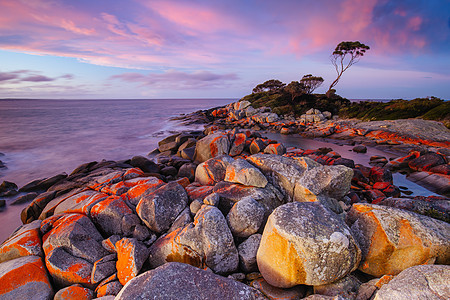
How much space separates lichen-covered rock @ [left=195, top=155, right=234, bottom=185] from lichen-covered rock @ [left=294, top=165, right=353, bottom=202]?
9.79 ft

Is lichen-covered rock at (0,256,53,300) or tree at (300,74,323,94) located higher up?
tree at (300,74,323,94)

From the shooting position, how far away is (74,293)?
4582mm

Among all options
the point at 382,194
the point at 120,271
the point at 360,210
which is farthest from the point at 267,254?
the point at 382,194

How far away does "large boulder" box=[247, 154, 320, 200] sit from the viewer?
7.04 metres

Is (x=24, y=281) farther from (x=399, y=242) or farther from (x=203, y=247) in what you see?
(x=399, y=242)

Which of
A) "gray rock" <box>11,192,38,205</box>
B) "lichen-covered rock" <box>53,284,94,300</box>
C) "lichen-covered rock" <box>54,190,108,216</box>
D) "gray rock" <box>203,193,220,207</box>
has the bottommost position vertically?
"gray rock" <box>11,192,38,205</box>

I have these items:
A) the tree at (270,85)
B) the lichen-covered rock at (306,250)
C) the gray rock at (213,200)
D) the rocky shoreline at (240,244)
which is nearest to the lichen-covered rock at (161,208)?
the rocky shoreline at (240,244)

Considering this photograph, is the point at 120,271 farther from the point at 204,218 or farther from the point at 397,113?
the point at 397,113

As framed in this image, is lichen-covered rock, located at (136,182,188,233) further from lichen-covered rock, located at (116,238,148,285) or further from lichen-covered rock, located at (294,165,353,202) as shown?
lichen-covered rock, located at (294,165,353,202)

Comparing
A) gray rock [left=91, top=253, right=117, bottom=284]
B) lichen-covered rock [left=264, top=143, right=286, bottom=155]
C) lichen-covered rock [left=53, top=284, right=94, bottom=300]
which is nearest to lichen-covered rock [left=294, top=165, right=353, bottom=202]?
gray rock [left=91, top=253, right=117, bottom=284]

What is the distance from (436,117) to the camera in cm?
2841

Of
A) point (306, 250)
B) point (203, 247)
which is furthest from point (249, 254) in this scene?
point (306, 250)

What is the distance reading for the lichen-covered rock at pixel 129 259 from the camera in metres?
4.71

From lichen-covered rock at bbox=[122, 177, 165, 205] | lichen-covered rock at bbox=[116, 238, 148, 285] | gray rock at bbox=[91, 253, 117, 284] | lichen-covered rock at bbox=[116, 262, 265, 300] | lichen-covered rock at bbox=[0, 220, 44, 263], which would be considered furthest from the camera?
lichen-covered rock at bbox=[122, 177, 165, 205]
